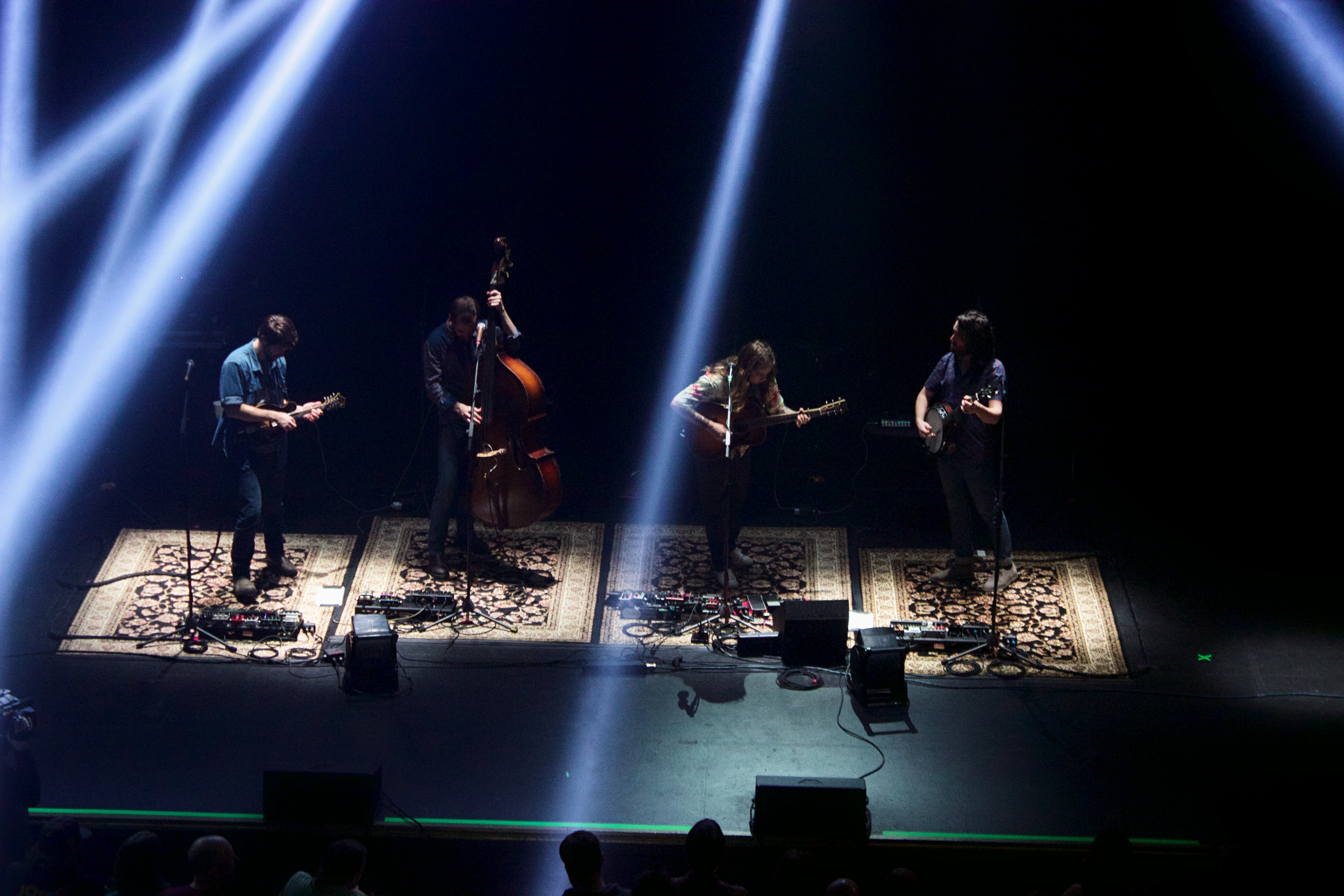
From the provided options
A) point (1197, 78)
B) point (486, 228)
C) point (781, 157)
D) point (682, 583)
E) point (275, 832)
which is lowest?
point (275, 832)

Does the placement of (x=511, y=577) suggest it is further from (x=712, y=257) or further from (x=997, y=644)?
(x=997, y=644)

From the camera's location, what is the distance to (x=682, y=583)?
6816 millimetres

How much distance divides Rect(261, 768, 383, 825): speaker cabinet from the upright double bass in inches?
83.2

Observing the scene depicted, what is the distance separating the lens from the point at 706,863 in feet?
12.2

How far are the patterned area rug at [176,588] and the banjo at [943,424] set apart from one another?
3340 mm

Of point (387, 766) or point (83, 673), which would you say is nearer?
point (387, 766)

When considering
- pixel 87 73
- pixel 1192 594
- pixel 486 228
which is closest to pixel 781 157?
pixel 486 228

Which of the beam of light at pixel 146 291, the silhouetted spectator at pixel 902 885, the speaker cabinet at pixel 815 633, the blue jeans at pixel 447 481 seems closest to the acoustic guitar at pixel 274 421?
the blue jeans at pixel 447 481

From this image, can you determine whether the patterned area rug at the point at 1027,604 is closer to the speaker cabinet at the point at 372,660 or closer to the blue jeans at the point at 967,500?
the blue jeans at the point at 967,500

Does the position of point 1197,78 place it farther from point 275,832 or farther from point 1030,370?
point 275,832

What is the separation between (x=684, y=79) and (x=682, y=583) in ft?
9.86

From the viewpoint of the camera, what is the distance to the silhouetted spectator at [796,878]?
3.70m

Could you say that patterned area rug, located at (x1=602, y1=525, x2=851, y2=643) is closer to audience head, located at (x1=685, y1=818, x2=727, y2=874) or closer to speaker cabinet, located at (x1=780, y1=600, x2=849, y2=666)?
speaker cabinet, located at (x1=780, y1=600, x2=849, y2=666)

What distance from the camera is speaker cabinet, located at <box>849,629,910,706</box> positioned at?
18.2 feet
